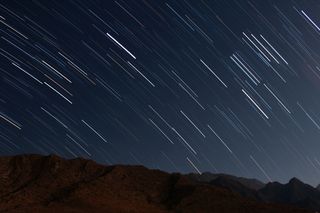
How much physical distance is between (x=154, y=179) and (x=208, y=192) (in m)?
18.8

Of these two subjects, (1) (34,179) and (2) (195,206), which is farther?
(1) (34,179)

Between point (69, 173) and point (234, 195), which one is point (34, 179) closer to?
point (69, 173)

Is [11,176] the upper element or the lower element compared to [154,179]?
lower

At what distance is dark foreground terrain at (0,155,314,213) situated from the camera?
320 feet

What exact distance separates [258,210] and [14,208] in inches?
1780

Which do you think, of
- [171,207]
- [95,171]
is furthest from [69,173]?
[171,207]

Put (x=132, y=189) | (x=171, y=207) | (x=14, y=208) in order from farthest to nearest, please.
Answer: (x=132, y=189) → (x=171, y=207) → (x=14, y=208)

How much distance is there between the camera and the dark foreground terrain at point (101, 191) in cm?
9769

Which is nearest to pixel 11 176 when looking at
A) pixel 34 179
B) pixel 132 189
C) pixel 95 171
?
pixel 34 179

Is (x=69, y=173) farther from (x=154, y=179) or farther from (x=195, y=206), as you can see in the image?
(x=195, y=206)

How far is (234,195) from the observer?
363 feet

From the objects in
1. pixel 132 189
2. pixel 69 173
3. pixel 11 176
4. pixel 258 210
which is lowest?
pixel 11 176

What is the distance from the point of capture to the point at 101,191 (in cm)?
10625

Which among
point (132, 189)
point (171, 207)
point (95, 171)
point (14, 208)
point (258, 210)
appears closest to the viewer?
point (14, 208)
